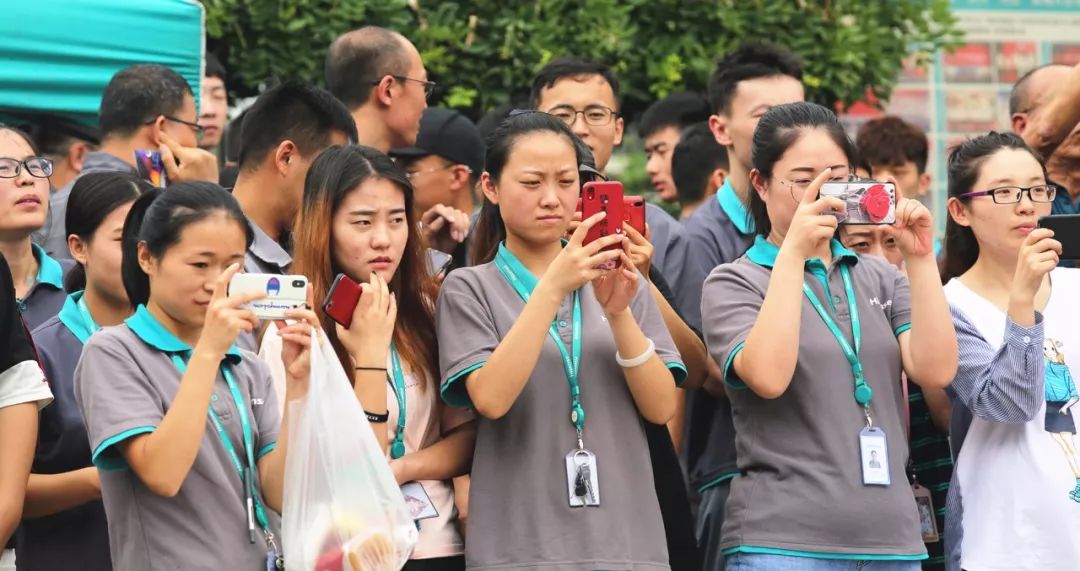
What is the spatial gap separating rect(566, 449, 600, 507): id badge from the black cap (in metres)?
2.73

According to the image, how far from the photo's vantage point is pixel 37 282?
5.29 m

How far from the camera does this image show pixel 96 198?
5.04 meters

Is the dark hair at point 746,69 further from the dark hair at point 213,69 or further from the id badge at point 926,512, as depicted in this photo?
the dark hair at point 213,69

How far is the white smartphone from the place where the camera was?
390 centimetres

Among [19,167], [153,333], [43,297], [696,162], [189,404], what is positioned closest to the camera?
[189,404]

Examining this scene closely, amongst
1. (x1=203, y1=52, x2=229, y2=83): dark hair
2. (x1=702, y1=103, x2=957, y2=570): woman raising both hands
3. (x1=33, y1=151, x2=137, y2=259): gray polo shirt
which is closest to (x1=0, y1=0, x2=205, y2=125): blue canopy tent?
(x1=203, y1=52, x2=229, y2=83): dark hair

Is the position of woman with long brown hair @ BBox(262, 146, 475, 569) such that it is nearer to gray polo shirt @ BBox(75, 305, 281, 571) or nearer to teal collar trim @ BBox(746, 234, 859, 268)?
gray polo shirt @ BBox(75, 305, 281, 571)

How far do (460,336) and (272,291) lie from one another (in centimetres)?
63

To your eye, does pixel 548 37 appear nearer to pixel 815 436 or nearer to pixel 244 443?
pixel 815 436

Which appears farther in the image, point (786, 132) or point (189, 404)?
point (786, 132)

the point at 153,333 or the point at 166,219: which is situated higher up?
the point at 166,219

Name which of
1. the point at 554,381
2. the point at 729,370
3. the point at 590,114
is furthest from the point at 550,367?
the point at 590,114

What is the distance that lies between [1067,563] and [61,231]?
148 inches

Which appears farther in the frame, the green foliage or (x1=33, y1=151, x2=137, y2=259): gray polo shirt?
the green foliage
